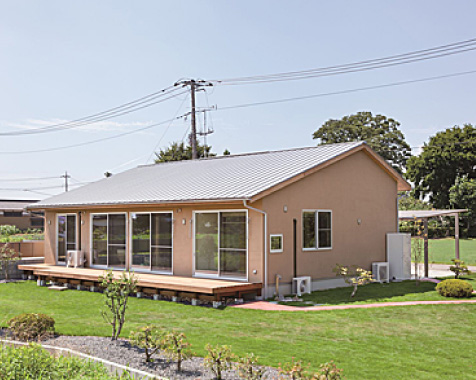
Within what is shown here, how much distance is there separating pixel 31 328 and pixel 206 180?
8533 mm

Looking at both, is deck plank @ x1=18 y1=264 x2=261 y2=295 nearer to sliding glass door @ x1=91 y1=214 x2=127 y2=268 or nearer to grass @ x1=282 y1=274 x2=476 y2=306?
sliding glass door @ x1=91 y1=214 x2=127 y2=268

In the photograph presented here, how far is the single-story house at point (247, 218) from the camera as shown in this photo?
12984 millimetres

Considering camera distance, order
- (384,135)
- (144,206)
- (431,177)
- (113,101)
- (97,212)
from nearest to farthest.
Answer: (144,206) < (97,212) < (113,101) < (431,177) < (384,135)

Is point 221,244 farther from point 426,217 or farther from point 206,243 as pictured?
point 426,217

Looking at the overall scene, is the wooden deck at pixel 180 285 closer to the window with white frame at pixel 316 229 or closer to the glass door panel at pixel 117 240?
the glass door panel at pixel 117 240

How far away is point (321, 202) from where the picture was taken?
47.3 feet

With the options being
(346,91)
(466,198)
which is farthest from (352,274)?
(466,198)

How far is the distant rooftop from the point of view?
1357cm

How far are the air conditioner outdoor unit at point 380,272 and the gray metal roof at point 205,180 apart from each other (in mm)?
3792

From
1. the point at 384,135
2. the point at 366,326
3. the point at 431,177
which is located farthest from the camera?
the point at 384,135

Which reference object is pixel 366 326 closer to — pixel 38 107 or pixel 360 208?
pixel 360 208

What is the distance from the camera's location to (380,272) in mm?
16047

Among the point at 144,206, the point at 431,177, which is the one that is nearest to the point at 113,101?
the point at 144,206

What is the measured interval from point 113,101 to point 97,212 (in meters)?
12.9
